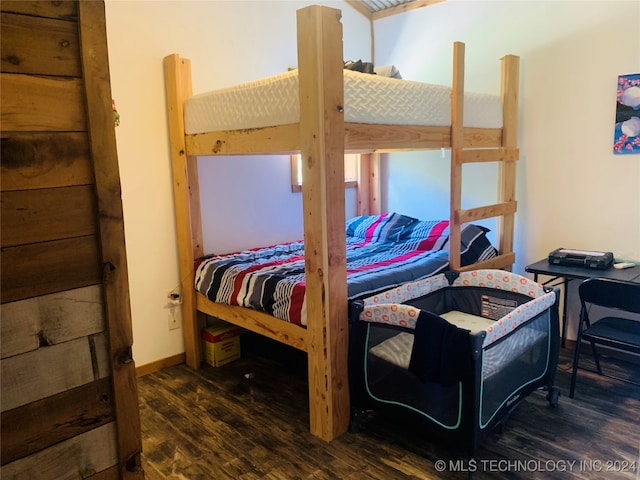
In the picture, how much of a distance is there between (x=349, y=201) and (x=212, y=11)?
6.05 feet

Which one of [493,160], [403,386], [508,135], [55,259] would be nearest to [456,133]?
[493,160]

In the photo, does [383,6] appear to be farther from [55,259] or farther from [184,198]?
[55,259]

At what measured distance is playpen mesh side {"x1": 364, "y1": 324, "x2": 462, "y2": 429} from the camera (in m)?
1.96

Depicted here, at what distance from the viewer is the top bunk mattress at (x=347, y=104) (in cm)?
216

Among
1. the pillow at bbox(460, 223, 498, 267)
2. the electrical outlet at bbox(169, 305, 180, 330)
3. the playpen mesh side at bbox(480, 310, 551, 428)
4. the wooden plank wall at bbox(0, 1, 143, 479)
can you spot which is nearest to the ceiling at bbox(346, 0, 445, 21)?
the pillow at bbox(460, 223, 498, 267)

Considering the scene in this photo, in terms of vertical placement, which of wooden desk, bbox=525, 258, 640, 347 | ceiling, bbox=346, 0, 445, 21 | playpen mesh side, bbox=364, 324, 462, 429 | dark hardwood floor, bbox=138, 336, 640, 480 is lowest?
dark hardwood floor, bbox=138, 336, 640, 480

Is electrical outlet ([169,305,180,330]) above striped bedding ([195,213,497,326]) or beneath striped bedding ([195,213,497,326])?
beneath

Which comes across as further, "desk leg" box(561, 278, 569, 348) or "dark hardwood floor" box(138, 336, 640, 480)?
"desk leg" box(561, 278, 569, 348)

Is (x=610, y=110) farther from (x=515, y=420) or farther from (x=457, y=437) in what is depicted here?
(x=457, y=437)

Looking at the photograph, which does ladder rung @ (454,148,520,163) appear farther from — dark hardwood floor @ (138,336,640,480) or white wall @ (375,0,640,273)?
dark hardwood floor @ (138,336,640,480)

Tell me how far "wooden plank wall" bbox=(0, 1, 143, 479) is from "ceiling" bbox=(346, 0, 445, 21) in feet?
10.7

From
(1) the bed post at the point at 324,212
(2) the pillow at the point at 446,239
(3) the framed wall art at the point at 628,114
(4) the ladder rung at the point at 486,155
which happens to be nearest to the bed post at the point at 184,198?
(1) the bed post at the point at 324,212

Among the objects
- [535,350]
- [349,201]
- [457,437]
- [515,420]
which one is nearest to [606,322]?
[535,350]

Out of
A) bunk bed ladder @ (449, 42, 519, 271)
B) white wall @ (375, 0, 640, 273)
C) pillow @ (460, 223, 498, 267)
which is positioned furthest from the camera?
pillow @ (460, 223, 498, 267)
